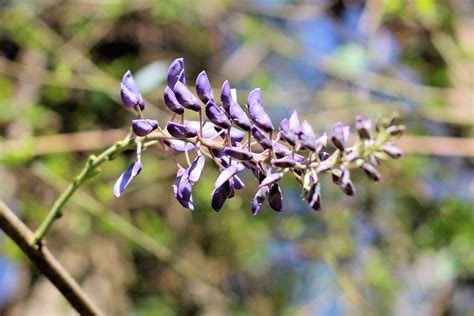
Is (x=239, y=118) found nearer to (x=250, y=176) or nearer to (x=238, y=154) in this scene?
(x=238, y=154)

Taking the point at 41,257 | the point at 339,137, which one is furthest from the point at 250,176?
the point at 339,137

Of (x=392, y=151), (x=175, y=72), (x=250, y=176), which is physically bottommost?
(x=250, y=176)

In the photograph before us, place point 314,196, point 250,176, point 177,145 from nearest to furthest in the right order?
point 314,196, point 177,145, point 250,176

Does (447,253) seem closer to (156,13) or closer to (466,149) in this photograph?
(466,149)

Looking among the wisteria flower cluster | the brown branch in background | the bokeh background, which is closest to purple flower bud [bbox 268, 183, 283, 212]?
the wisteria flower cluster

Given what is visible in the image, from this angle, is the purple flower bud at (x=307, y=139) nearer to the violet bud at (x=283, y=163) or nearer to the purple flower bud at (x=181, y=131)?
the violet bud at (x=283, y=163)

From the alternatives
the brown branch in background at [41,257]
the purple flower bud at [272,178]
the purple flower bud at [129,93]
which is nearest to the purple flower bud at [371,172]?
the purple flower bud at [272,178]

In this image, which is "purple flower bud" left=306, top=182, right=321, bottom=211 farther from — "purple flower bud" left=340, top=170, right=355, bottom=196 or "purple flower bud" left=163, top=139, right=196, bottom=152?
"purple flower bud" left=163, top=139, right=196, bottom=152
